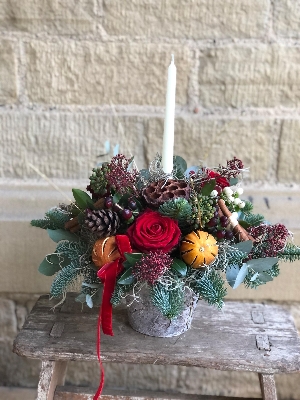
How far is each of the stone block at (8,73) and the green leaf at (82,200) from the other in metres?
0.44

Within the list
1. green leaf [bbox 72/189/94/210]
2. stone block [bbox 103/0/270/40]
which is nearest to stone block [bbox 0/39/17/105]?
stone block [bbox 103/0/270/40]

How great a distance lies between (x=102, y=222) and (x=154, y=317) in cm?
19

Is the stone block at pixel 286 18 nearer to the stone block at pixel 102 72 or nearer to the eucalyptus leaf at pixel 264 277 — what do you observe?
the stone block at pixel 102 72

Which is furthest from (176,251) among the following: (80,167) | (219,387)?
(219,387)

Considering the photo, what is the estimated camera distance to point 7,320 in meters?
1.08

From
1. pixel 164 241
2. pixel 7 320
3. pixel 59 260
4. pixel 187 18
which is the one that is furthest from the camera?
pixel 7 320

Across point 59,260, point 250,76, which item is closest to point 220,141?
point 250,76

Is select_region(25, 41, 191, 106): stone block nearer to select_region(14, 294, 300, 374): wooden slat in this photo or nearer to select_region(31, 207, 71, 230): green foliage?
select_region(31, 207, 71, 230): green foliage

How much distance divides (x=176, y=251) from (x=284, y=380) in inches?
26.0

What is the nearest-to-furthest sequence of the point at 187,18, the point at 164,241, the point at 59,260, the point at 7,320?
the point at 164,241 → the point at 59,260 → the point at 187,18 → the point at 7,320

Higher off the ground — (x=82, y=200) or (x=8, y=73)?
(x=8, y=73)

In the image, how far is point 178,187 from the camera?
64 cm

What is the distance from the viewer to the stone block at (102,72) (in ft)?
3.17

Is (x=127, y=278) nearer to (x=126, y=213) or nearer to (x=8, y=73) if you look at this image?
(x=126, y=213)
